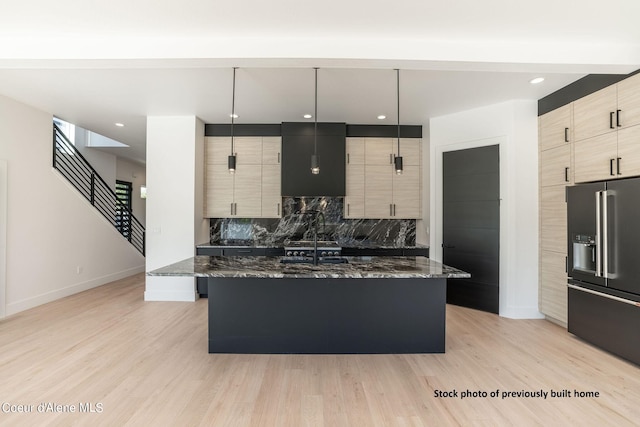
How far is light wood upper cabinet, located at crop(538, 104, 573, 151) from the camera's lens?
3.55m

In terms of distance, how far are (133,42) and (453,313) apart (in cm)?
472

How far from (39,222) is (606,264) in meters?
7.04

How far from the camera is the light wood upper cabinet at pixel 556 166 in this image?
3568 millimetres

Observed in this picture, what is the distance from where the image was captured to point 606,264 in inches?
117

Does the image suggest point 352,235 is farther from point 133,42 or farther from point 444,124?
point 133,42

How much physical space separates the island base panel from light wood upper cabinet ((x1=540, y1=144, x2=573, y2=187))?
6.88 feet

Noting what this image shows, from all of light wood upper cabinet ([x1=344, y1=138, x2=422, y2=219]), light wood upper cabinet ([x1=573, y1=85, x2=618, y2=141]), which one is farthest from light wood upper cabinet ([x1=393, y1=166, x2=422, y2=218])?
light wood upper cabinet ([x1=573, y1=85, x2=618, y2=141])

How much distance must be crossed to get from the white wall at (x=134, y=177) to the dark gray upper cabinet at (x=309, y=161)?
6088 millimetres

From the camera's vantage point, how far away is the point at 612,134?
119 inches

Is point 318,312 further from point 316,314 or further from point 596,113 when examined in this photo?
point 596,113

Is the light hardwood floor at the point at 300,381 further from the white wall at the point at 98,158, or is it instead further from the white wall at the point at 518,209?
the white wall at the point at 98,158

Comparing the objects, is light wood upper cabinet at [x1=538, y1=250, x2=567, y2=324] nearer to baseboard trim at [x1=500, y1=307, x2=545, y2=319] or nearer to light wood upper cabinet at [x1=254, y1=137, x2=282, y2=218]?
baseboard trim at [x1=500, y1=307, x2=545, y2=319]

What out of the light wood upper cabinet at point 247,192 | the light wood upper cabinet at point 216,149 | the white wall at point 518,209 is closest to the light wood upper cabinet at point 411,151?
the white wall at point 518,209

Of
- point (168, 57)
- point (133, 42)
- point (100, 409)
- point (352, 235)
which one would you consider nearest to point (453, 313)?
point (352, 235)
